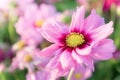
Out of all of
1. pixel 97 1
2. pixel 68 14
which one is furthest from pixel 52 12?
pixel 97 1

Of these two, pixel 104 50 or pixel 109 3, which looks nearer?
pixel 104 50

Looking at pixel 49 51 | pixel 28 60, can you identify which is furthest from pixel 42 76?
pixel 28 60

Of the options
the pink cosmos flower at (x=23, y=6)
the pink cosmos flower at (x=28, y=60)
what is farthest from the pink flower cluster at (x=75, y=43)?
the pink cosmos flower at (x=23, y=6)

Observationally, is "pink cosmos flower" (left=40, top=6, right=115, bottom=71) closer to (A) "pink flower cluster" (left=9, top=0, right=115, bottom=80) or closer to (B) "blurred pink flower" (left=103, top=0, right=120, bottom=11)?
(A) "pink flower cluster" (left=9, top=0, right=115, bottom=80)

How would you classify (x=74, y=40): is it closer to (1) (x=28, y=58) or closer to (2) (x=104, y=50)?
(2) (x=104, y=50)

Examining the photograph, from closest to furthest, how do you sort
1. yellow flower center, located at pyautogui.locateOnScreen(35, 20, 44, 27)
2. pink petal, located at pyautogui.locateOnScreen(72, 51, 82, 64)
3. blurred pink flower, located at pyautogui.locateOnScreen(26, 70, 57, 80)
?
1. pink petal, located at pyautogui.locateOnScreen(72, 51, 82, 64)
2. blurred pink flower, located at pyautogui.locateOnScreen(26, 70, 57, 80)
3. yellow flower center, located at pyautogui.locateOnScreen(35, 20, 44, 27)

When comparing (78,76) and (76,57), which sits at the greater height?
(76,57)

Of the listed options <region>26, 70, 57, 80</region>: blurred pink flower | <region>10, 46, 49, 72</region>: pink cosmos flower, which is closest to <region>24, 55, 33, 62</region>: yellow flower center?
<region>10, 46, 49, 72</region>: pink cosmos flower
